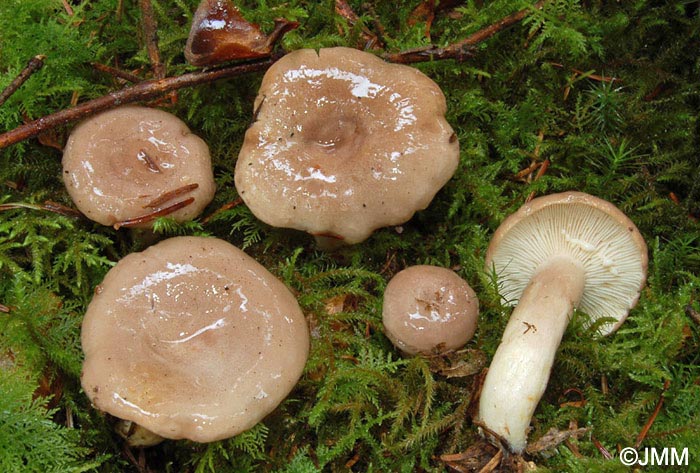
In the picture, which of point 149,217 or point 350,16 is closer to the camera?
point 149,217

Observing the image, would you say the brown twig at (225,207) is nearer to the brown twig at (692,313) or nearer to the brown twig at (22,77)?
the brown twig at (22,77)

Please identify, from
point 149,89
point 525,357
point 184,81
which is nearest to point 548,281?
point 525,357

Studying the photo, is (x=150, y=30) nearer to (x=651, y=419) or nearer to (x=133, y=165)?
(x=133, y=165)

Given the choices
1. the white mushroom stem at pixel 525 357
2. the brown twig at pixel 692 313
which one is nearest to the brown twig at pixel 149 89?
the white mushroom stem at pixel 525 357

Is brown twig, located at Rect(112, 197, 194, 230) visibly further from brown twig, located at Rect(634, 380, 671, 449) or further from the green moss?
brown twig, located at Rect(634, 380, 671, 449)

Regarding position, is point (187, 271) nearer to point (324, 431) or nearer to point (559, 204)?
point (324, 431)
